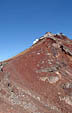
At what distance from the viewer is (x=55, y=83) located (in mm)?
32594

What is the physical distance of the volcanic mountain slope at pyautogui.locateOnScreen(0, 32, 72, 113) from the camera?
78.1 feet

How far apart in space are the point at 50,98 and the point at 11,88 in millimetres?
8621

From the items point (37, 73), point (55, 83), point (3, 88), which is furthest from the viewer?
point (37, 73)

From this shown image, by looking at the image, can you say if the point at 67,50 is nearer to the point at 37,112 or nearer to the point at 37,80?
the point at 37,80

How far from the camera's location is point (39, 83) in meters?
32.1

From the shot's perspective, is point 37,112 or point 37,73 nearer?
point 37,112

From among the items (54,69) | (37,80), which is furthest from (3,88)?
(54,69)

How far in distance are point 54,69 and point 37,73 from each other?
16.1 ft

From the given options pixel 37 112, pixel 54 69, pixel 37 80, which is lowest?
pixel 37 112

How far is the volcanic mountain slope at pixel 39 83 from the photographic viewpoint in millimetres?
23791

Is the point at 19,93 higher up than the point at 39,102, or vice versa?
the point at 19,93

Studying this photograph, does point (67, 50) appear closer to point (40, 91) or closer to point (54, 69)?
point (54, 69)

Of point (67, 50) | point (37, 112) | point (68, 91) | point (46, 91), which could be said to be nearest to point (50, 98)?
point (46, 91)

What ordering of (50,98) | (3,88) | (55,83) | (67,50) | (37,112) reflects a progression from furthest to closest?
(67,50)
(55,83)
(50,98)
(3,88)
(37,112)
